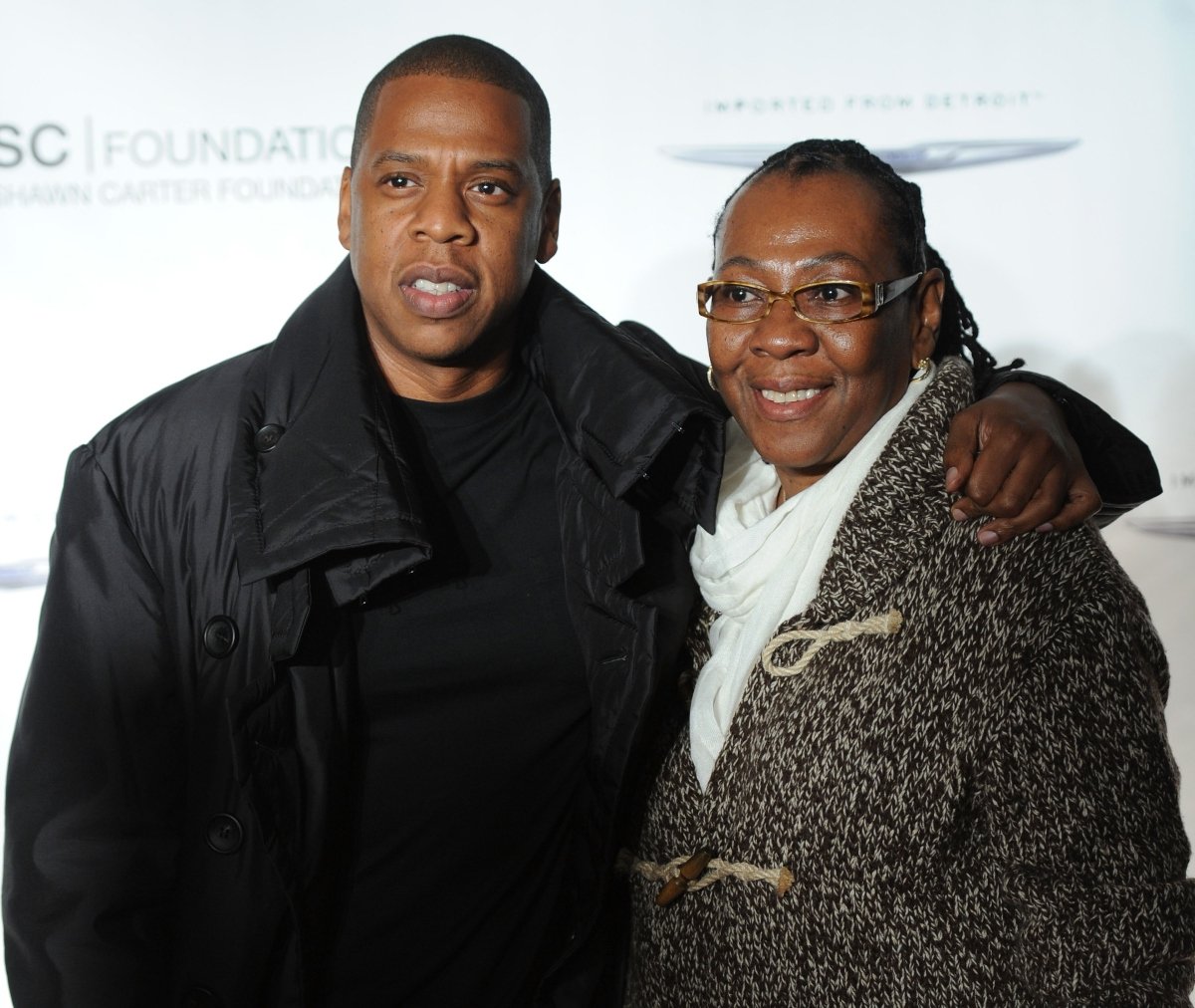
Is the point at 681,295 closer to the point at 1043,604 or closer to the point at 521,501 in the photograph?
the point at 521,501

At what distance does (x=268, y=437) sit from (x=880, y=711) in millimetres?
747

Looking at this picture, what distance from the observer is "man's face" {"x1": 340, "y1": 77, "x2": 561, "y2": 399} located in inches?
57.7

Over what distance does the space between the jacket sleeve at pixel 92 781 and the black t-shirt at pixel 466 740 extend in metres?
0.23

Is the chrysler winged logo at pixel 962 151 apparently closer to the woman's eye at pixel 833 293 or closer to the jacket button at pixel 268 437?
the woman's eye at pixel 833 293

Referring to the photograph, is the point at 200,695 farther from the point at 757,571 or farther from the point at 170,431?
the point at 757,571

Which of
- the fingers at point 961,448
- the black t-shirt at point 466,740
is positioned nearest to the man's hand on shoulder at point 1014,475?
the fingers at point 961,448

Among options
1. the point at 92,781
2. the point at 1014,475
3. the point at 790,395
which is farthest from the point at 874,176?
the point at 92,781

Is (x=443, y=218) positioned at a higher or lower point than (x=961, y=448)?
higher

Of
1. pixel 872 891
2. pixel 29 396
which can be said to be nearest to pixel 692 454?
pixel 872 891

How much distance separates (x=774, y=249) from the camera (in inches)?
53.3

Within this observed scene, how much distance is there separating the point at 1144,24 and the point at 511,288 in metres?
1.68

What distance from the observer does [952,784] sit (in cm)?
120

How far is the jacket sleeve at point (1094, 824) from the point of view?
3.76ft

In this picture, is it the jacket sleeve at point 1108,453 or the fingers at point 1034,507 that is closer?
the fingers at point 1034,507
